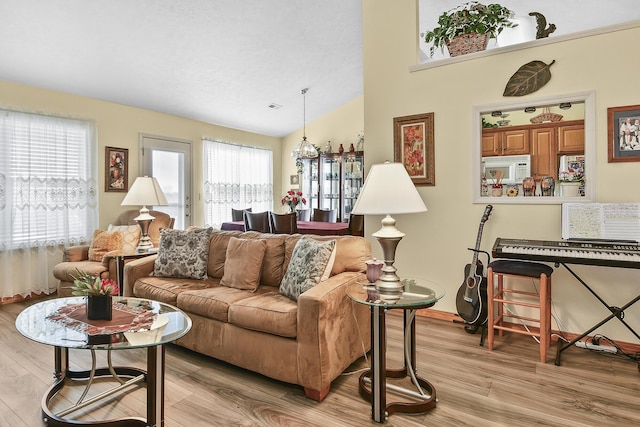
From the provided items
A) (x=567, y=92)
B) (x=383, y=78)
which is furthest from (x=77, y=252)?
(x=567, y=92)

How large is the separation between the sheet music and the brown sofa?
1.54m

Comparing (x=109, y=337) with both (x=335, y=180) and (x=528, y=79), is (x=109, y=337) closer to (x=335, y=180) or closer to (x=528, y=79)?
(x=528, y=79)

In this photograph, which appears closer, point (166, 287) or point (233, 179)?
point (166, 287)

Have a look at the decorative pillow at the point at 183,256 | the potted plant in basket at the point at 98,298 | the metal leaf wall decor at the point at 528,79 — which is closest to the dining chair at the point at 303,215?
the decorative pillow at the point at 183,256

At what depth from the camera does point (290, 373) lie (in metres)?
2.14

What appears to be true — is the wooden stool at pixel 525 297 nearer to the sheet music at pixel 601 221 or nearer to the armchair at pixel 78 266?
the sheet music at pixel 601 221

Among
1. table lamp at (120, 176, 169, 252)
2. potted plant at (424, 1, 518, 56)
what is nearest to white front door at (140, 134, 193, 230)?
table lamp at (120, 176, 169, 252)

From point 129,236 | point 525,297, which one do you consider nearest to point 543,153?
point 525,297

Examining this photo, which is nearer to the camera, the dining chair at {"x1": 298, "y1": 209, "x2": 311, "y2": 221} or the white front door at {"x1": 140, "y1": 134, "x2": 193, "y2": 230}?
the white front door at {"x1": 140, "y1": 134, "x2": 193, "y2": 230}

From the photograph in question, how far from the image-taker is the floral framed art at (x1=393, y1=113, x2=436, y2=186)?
352 centimetres

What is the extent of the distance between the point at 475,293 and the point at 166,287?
2.50 metres

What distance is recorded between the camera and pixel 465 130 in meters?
3.34

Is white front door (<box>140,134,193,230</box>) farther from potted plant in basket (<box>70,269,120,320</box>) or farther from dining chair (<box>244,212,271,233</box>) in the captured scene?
potted plant in basket (<box>70,269,120,320</box>)

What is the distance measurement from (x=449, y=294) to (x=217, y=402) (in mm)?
2286
